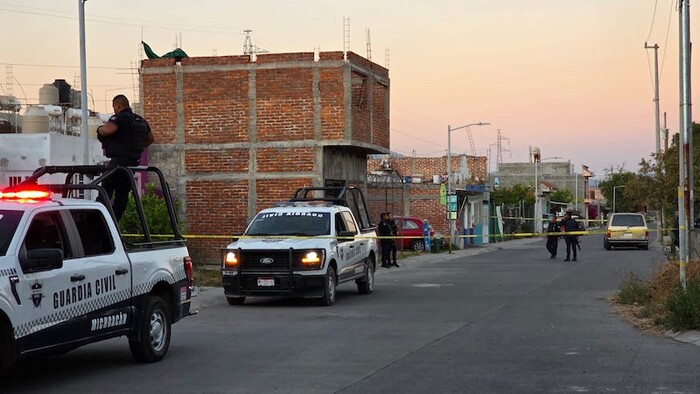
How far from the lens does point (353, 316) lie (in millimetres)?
16688

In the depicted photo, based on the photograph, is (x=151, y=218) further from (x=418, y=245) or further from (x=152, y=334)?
(x=418, y=245)

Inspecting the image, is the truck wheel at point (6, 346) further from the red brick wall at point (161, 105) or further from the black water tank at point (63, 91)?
the black water tank at point (63, 91)

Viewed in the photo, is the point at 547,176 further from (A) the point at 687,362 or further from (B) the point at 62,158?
(A) the point at 687,362

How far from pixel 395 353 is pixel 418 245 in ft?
113

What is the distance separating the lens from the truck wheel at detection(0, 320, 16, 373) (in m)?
8.65

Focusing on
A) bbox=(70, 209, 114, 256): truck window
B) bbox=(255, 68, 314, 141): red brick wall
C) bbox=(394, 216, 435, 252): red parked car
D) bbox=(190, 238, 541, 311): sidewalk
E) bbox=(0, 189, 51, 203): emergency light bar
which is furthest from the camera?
bbox=(394, 216, 435, 252): red parked car

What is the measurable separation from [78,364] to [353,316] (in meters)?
6.37

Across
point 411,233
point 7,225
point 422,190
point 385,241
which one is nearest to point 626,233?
point 411,233

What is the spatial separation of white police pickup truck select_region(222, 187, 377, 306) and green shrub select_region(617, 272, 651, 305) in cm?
544

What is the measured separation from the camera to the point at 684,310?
13.4m

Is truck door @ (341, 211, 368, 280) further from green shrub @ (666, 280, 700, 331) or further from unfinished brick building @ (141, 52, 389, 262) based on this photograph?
unfinished brick building @ (141, 52, 389, 262)

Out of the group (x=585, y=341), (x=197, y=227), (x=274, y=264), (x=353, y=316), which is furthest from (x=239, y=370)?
(x=197, y=227)

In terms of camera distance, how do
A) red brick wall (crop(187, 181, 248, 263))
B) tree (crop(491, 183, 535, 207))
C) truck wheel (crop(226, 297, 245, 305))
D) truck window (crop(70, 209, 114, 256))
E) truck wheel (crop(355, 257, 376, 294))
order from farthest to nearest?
tree (crop(491, 183, 535, 207)) → red brick wall (crop(187, 181, 248, 263)) → truck wheel (crop(355, 257, 376, 294)) → truck wheel (crop(226, 297, 245, 305)) → truck window (crop(70, 209, 114, 256))

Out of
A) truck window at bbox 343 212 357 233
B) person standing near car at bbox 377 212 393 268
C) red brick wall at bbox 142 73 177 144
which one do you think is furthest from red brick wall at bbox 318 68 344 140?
truck window at bbox 343 212 357 233
